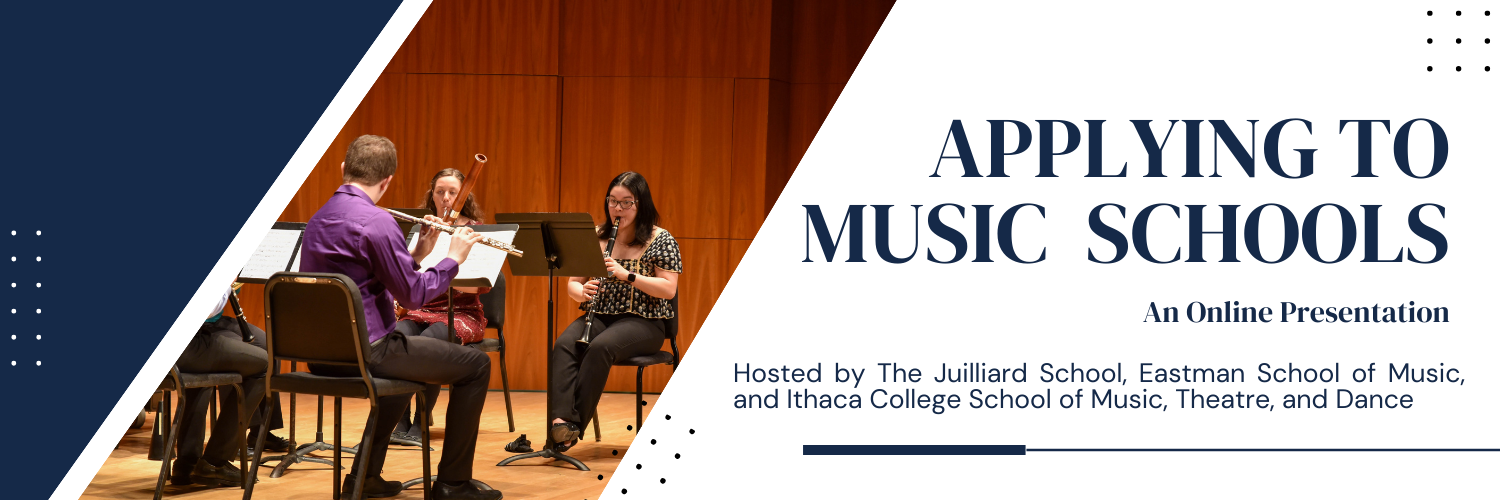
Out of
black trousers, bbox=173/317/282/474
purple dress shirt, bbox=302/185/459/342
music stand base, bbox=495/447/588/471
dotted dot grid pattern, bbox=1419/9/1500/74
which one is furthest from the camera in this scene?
music stand base, bbox=495/447/588/471

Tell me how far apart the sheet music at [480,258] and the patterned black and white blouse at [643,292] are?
48 cm

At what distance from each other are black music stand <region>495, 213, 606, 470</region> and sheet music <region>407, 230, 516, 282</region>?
0.48ft

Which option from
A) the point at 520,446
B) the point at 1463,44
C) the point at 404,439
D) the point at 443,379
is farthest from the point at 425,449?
the point at 1463,44

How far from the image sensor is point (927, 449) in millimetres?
2256

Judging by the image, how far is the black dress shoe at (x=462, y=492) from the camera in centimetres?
321

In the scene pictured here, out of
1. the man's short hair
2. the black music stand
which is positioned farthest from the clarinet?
the man's short hair

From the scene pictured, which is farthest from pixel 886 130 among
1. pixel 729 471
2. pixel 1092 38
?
pixel 729 471

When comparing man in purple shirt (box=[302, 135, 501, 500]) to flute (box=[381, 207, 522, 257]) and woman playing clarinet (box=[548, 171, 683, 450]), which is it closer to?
flute (box=[381, 207, 522, 257])

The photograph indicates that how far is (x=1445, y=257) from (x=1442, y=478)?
17.2 inches

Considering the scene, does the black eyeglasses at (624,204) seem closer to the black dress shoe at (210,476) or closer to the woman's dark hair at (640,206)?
the woman's dark hair at (640,206)

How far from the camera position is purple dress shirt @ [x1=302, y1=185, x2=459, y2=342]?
2.93m

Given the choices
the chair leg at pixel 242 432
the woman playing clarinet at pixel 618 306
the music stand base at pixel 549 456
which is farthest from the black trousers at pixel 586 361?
the chair leg at pixel 242 432

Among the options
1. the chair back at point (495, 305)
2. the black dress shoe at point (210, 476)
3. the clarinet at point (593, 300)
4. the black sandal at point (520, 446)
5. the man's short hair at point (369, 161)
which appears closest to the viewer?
the man's short hair at point (369, 161)

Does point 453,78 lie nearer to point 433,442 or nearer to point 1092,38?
point 433,442
